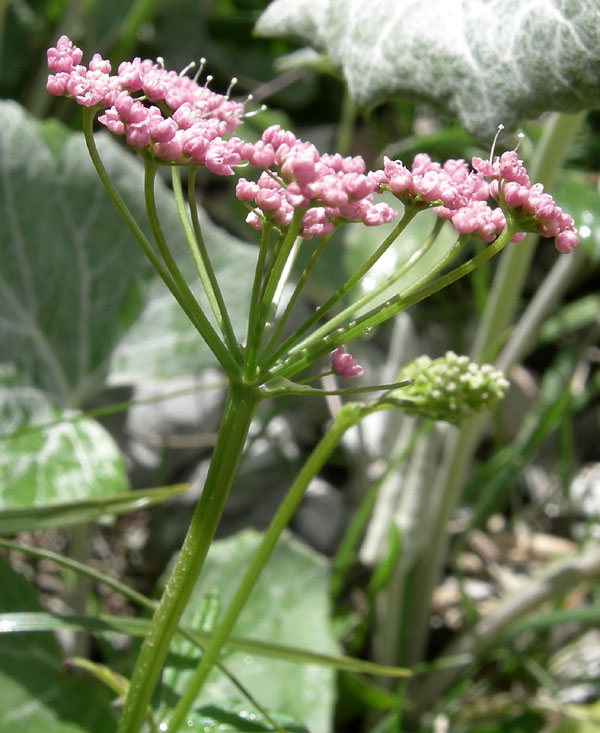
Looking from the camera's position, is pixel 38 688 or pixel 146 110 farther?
pixel 38 688

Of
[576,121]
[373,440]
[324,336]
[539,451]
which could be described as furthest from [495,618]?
[324,336]

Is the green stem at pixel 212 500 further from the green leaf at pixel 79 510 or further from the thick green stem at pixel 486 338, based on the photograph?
the thick green stem at pixel 486 338

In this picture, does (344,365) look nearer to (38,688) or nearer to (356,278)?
(356,278)

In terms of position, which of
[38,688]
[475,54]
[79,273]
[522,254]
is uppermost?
[475,54]

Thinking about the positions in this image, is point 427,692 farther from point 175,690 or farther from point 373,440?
point 175,690

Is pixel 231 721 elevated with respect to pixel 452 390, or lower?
lower

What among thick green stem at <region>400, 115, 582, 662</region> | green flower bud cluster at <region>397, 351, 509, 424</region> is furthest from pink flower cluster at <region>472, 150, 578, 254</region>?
thick green stem at <region>400, 115, 582, 662</region>

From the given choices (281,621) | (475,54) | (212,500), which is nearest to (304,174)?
(212,500)
